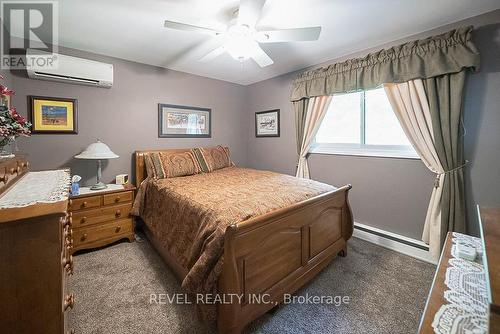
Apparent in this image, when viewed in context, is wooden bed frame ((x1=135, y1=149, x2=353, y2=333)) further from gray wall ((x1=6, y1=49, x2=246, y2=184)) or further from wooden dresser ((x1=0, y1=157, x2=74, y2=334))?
gray wall ((x1=6, y1=49, x2=246, y2=184))

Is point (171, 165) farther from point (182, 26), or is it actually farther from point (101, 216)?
point (182, 26)

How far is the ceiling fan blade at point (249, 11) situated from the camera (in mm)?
1413

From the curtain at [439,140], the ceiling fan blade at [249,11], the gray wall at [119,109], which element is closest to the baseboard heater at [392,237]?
the curtain at [439,140]

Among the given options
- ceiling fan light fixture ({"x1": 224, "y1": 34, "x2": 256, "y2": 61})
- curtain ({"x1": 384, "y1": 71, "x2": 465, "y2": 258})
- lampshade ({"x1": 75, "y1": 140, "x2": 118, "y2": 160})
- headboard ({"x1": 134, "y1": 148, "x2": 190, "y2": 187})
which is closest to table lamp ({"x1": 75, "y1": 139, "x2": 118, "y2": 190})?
lampshade ({"x1": 75, "y1": 140, "x2": 118, "y2": 160})

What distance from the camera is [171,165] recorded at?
9.34 ft

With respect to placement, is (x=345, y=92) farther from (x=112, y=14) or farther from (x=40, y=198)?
(x=40, y=198)

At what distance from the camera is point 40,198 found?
1.04m

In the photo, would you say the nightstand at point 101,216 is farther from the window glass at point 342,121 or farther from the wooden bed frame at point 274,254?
the window glass at point 342,121

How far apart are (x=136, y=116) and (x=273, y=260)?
267 centimetres

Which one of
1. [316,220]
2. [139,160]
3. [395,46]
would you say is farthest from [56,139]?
[395,46]

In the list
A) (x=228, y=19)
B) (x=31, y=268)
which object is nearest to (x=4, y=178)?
(x=31, y=268)

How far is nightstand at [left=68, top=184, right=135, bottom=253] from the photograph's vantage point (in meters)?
2.25

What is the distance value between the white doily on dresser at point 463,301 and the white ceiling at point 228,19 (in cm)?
196

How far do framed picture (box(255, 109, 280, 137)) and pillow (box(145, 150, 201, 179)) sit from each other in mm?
1426
